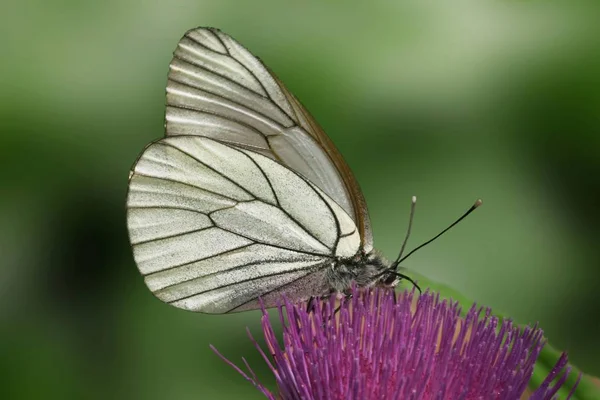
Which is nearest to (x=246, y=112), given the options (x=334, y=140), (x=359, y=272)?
(x=359, y=272)

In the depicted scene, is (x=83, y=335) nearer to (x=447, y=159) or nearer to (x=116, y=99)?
(x=116, y=99)

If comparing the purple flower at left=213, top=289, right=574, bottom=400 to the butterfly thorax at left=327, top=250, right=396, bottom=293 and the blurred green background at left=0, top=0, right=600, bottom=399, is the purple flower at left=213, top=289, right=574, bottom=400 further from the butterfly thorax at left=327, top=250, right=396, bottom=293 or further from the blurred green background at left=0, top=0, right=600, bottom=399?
the blurred green background at left=0, top=0, right=600, bottom=399

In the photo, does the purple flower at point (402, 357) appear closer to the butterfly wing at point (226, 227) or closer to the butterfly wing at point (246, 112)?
the butterfly wing at point (226, 227)

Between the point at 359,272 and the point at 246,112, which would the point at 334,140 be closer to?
the point at 246,112

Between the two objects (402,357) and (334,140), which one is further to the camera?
(334,140)

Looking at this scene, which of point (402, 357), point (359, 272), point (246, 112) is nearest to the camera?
point (402, 357)
